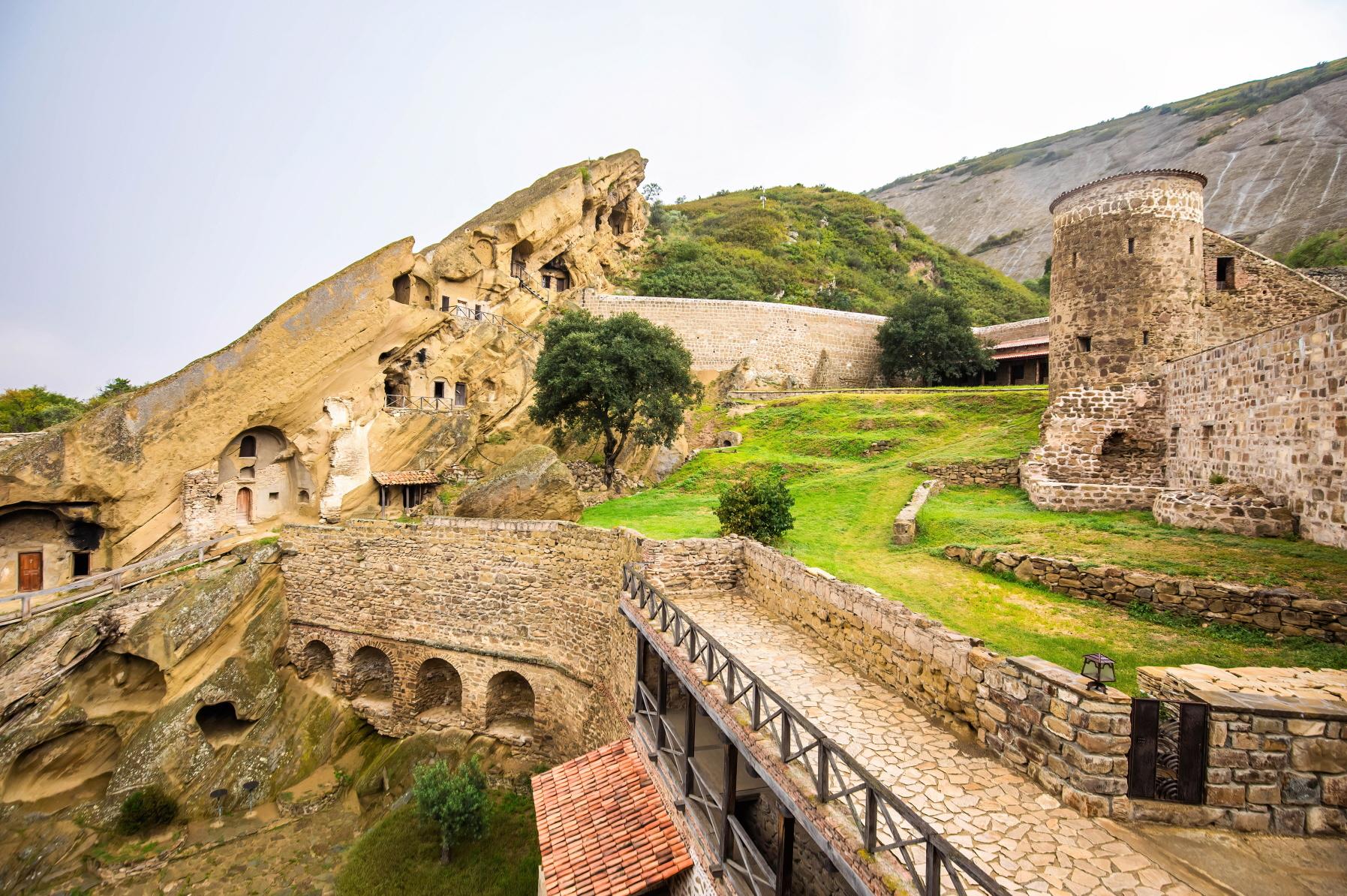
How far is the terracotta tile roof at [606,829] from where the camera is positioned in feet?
25.5

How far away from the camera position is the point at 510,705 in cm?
1504

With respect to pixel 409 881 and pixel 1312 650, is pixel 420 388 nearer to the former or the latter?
pixel 409 881

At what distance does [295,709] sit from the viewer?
51.5 feet

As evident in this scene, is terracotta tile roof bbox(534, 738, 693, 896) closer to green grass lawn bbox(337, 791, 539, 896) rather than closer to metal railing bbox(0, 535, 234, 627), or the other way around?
green grass lawn bbox(337, 791, 539, 896)

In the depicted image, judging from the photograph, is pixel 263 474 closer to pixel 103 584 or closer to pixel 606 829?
pixel 103 584

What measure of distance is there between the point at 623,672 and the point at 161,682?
12.0m

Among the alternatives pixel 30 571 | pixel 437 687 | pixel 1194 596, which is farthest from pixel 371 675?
pixel 1194 596

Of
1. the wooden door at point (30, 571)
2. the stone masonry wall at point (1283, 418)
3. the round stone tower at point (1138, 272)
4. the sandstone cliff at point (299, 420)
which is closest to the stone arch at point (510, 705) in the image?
the sandstone cliff at point (299, 420)

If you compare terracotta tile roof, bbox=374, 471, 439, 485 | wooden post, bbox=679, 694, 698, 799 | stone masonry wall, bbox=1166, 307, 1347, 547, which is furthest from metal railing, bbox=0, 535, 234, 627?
stone masonry wall, bbox=1166, 307, 1347, 547

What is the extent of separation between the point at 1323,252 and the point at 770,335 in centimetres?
2417

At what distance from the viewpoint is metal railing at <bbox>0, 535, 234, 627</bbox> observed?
14453 millimetres

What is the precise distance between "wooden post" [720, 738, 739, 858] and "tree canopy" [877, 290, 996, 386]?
101ft

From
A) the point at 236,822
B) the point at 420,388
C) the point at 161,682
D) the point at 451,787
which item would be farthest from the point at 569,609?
the point at 420,388

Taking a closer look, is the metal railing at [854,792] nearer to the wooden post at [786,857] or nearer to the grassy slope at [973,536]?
the wooden post at [786,857]
